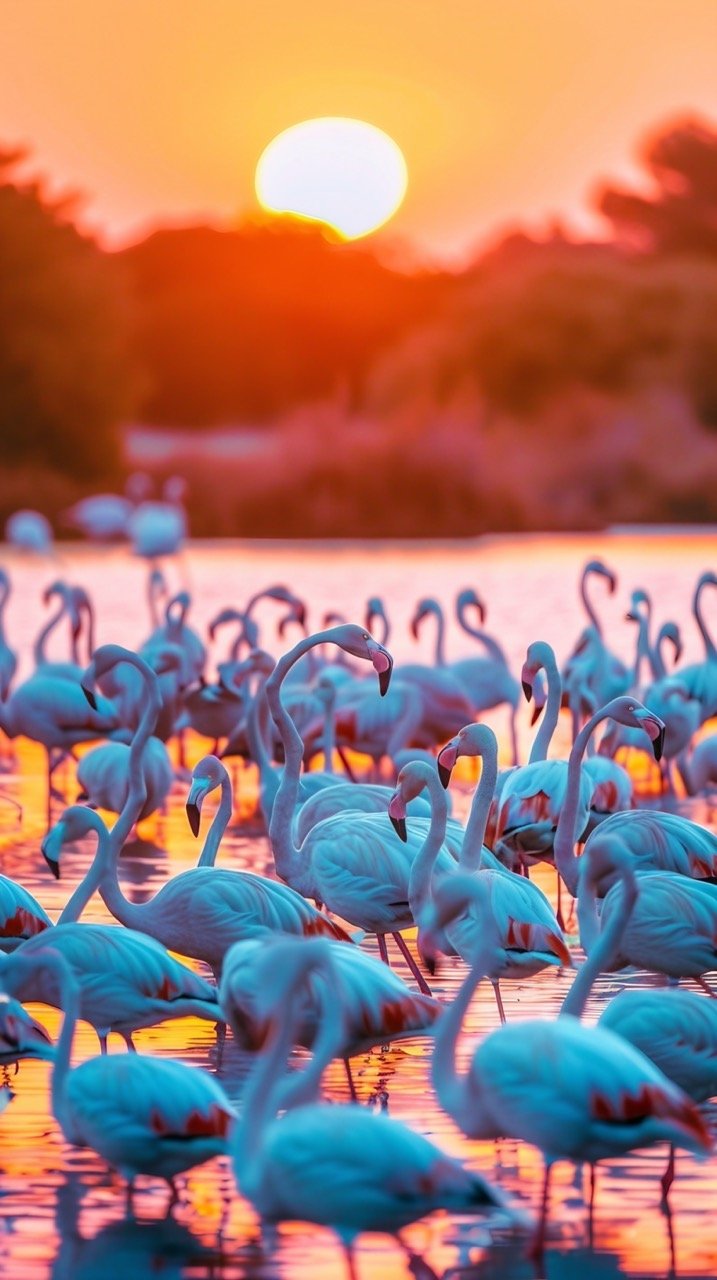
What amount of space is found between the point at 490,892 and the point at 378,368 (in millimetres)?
40115

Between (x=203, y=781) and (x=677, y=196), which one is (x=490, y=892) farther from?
(x=677, y=196)

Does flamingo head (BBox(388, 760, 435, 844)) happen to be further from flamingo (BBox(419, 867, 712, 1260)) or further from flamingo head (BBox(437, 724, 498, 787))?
flamingo (BBox(419, 867, 712, 1260))

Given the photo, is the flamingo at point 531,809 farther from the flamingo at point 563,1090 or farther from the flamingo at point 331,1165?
the flamingo at point 331,1165

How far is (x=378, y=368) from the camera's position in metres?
45.2

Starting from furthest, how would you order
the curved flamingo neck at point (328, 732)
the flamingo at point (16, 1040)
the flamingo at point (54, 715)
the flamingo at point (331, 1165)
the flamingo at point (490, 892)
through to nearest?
1. the flamingo at point (54, 715)
2. the curved flamingo neck at point (328, 732)
3. the flamingo at point (490, 892)
4. the flamingo at point (16, 1040)
5. the flamingo at point (331, 1165)

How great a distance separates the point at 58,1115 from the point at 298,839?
2570 mm

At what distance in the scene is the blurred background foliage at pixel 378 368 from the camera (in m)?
30.5

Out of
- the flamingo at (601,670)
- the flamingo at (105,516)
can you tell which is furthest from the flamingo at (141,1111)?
the flamingo at (105,516)

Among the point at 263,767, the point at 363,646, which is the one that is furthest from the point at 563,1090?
the point at 263,767

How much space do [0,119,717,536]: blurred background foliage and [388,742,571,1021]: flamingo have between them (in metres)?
23.9

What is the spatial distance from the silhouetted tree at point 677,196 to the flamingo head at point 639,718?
5646 centimetres

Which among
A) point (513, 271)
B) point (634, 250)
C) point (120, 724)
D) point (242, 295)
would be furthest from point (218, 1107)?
point (634, 250)

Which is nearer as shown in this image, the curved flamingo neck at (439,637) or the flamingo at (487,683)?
the flamingo at (487,683)

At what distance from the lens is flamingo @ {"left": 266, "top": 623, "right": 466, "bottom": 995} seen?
6.08 meters
